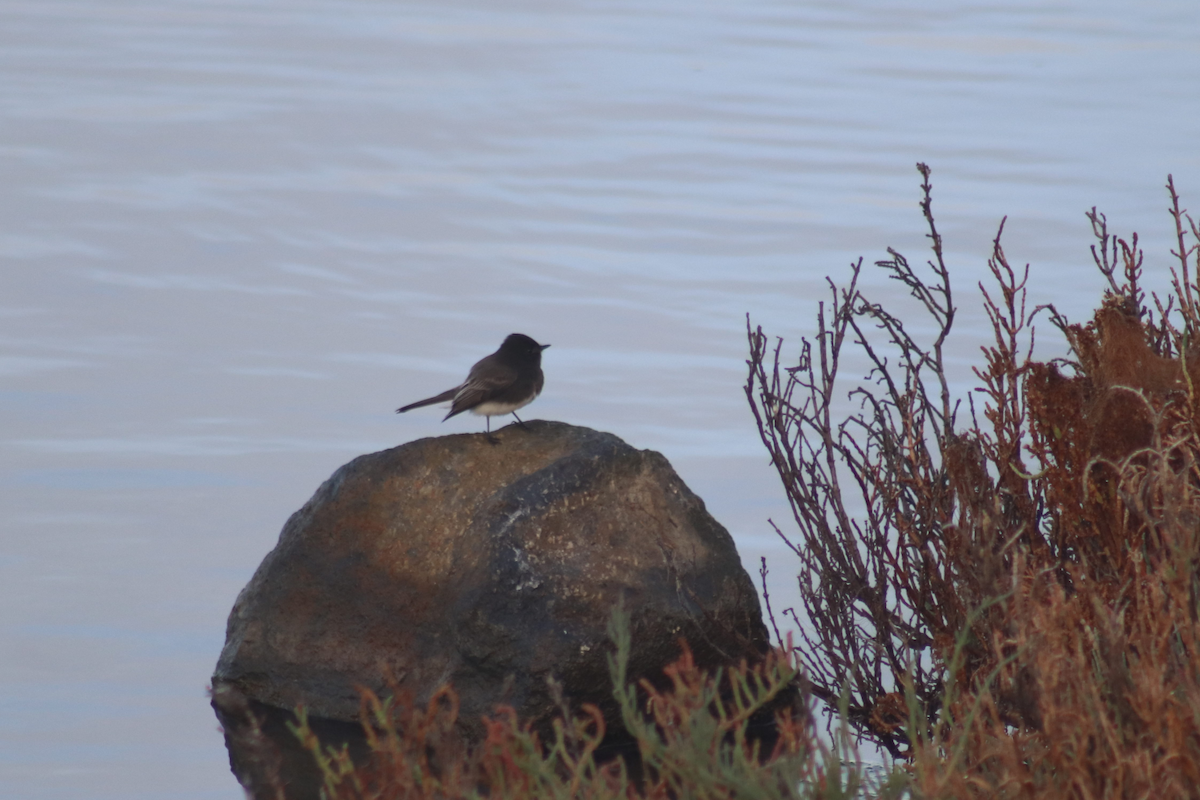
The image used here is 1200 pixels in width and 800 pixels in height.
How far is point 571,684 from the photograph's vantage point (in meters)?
6.52

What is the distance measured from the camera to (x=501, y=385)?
7184 mm

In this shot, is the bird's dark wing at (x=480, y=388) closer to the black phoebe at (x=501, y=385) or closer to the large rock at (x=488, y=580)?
the black phoebe at (x=501, y=385)

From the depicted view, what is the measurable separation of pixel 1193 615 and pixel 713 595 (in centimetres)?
239

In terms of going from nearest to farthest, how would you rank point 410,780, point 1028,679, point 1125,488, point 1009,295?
point 410,780
point 1028,679
point 1125,488
point 1009,295

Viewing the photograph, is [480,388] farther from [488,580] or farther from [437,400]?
[488,580]

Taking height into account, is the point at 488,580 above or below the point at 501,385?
below

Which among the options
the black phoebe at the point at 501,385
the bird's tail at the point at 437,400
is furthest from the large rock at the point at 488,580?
the bird's tail at the point at 437,400

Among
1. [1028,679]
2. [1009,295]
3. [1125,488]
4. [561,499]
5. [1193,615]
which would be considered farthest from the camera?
[561,499]

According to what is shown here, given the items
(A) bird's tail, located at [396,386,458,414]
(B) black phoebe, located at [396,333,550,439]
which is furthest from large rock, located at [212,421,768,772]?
(A) bird's tail, located at [396,386,458,414]

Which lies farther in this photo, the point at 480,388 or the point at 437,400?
the point at 437,400

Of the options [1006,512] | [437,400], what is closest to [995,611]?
[1006,512]

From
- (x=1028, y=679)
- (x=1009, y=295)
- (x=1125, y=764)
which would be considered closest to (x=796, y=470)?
(x=1009, y=295)

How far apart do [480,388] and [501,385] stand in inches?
4.0

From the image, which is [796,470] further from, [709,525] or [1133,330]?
[1133,330]
